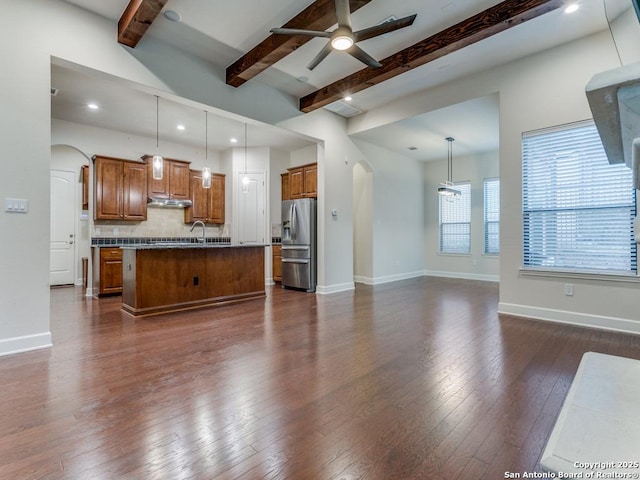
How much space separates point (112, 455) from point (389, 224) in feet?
21.7

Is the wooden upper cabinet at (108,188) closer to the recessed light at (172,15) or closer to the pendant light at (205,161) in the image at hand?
the pendant light at (205,161)

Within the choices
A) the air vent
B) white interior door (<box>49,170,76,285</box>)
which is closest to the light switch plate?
the air vent

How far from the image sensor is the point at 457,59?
401 cm

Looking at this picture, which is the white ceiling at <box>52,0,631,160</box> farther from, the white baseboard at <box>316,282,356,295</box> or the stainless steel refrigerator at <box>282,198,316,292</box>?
the white baseboard at <box>316,282,356,295</box>

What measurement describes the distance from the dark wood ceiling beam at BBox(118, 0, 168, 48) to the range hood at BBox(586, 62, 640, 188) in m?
3.28

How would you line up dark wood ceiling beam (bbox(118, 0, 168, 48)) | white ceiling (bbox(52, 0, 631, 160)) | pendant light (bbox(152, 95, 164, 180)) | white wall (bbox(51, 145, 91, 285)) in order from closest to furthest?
dark wood ceiling beam (bbox(118, 0, 168, 48)) < white ceiling (bbox(52, 0, 631, 160)) < pendant light (bbox(152, 95, 164, 180)) < white wall (bbox(51, 145, 91, 285))

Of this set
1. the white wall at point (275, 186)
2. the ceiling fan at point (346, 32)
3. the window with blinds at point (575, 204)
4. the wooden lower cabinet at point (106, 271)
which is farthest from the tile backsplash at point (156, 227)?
the window with blinds at point (575, 204)

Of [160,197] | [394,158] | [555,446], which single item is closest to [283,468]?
[555,446]

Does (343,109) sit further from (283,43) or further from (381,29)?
(381,29)

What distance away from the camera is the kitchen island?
4.14 meters

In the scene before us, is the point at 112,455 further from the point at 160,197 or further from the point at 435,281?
the point at 435,281

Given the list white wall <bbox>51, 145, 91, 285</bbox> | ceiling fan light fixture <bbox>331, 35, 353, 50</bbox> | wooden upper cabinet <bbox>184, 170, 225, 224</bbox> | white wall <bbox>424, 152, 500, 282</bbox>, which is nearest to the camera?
ceiling fan light fixture <bbox>331, 35, 353, 50</bbox>

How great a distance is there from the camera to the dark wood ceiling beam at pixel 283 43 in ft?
9.78

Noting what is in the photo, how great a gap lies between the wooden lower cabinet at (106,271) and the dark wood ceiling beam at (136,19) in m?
3.66
